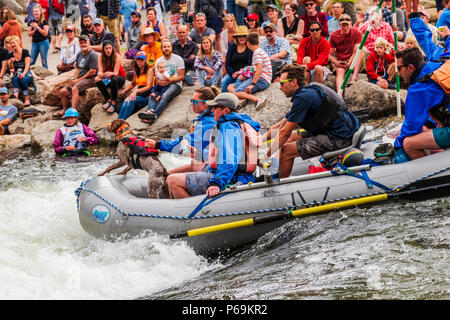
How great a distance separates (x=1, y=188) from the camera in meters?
9.05

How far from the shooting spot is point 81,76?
40.8 feet

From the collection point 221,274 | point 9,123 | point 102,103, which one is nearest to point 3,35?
point 9,123

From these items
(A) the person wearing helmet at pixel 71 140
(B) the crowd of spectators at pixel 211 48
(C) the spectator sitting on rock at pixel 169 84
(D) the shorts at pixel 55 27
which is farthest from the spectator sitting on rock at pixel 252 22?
(D) the shorts at pixel 55 27

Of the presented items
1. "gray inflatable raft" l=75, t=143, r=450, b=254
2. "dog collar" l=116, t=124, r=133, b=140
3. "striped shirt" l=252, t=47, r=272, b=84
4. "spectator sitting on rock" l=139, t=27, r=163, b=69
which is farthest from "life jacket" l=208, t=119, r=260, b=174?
"spectator sitting on rock" l=139, t=27, r=163, b=69

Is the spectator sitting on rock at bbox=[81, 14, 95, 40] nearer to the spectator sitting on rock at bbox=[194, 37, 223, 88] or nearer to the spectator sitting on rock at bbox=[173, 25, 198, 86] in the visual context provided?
the spectator sitting on rock at bbox=[173, 25, 198, 86]

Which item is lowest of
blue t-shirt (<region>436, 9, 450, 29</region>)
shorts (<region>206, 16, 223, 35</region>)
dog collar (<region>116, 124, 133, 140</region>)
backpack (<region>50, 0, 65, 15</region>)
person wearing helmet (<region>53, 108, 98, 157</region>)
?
person wearing helmet (<region>53, 108, 98, 157</region>)

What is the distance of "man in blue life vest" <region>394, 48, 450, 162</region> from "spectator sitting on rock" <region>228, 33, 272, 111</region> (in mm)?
4187

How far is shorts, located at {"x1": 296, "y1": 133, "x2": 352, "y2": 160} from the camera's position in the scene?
20.5 ft

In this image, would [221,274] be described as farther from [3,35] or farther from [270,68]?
[3,35]

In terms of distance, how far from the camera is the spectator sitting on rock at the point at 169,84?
36.5ft

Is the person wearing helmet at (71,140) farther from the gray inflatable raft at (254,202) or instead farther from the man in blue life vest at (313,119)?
the man in blue life vest at (313,119)

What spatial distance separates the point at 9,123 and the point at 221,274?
9.01m

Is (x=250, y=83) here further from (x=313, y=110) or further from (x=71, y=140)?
(x=313, y=110)

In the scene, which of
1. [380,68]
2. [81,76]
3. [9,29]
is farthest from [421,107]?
[9,29]
